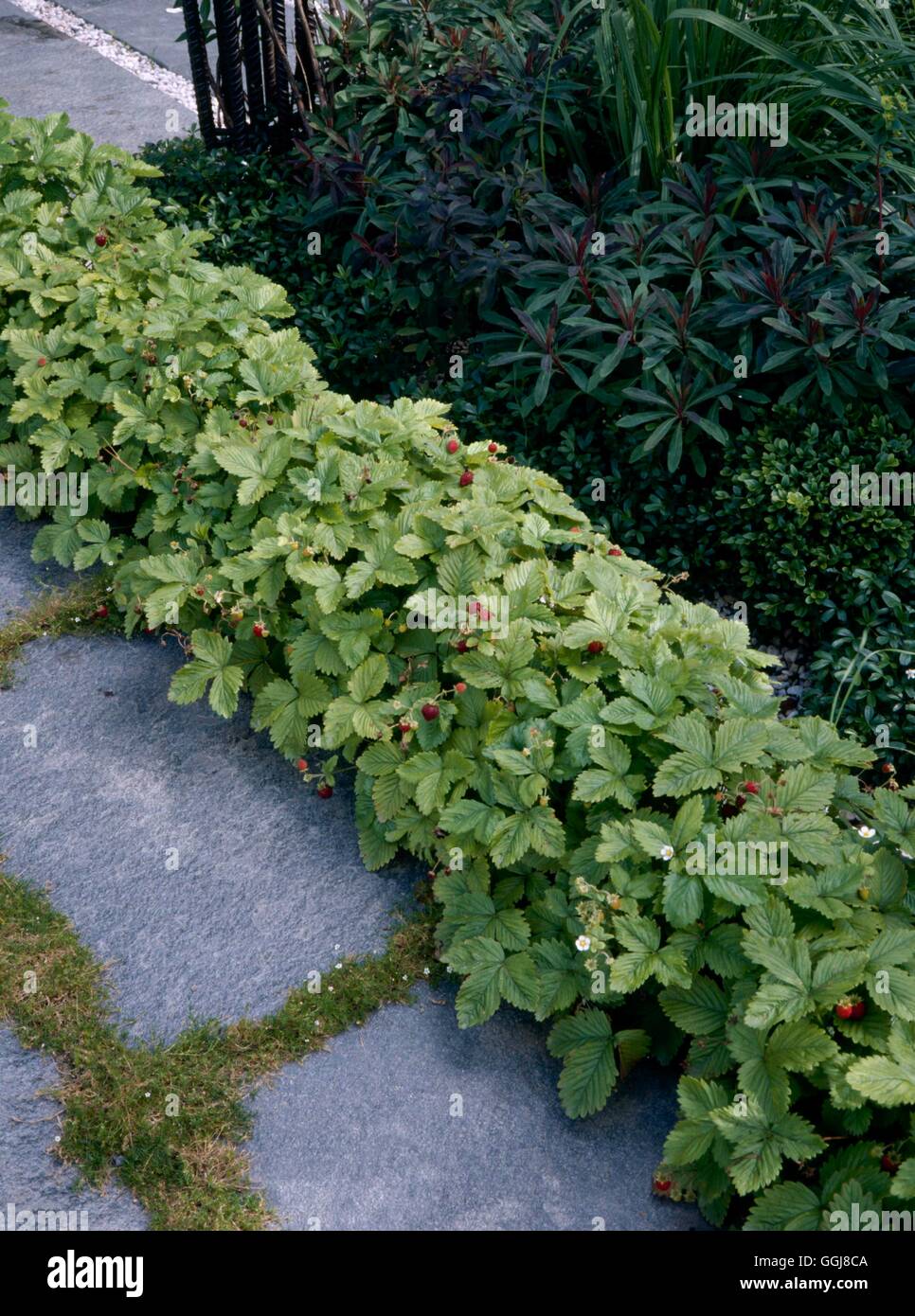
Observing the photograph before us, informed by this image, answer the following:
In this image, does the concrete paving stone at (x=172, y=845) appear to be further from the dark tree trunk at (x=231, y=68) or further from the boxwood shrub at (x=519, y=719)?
the dark tree trunk at (x=231, y=68)

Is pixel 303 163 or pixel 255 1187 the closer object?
pixel 255 1187

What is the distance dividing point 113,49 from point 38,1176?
25.9ft

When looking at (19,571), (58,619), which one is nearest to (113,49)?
(19,571)

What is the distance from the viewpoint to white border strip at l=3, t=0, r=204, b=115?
7668mm

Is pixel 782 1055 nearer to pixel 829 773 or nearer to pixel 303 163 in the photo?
pixel 829 773

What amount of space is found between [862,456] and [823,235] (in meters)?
0.76

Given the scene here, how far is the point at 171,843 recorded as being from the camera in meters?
3.27

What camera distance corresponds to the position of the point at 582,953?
267 cm

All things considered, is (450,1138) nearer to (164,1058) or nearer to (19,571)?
(164,1058)

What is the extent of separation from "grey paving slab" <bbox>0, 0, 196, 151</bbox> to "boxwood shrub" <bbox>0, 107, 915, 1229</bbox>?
3.25 metres

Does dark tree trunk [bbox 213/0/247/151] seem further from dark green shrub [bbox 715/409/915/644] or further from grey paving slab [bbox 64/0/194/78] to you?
dark green shrub [bbox 715/409/915/644]

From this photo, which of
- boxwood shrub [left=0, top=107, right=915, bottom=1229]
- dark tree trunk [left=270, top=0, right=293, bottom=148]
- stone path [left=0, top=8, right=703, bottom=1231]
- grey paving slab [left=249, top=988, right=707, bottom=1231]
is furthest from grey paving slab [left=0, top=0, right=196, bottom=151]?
grey paving slab [left=249, top=988, right=707, bottom=1231]

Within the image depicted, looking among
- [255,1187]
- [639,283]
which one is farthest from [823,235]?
[255,1187]
